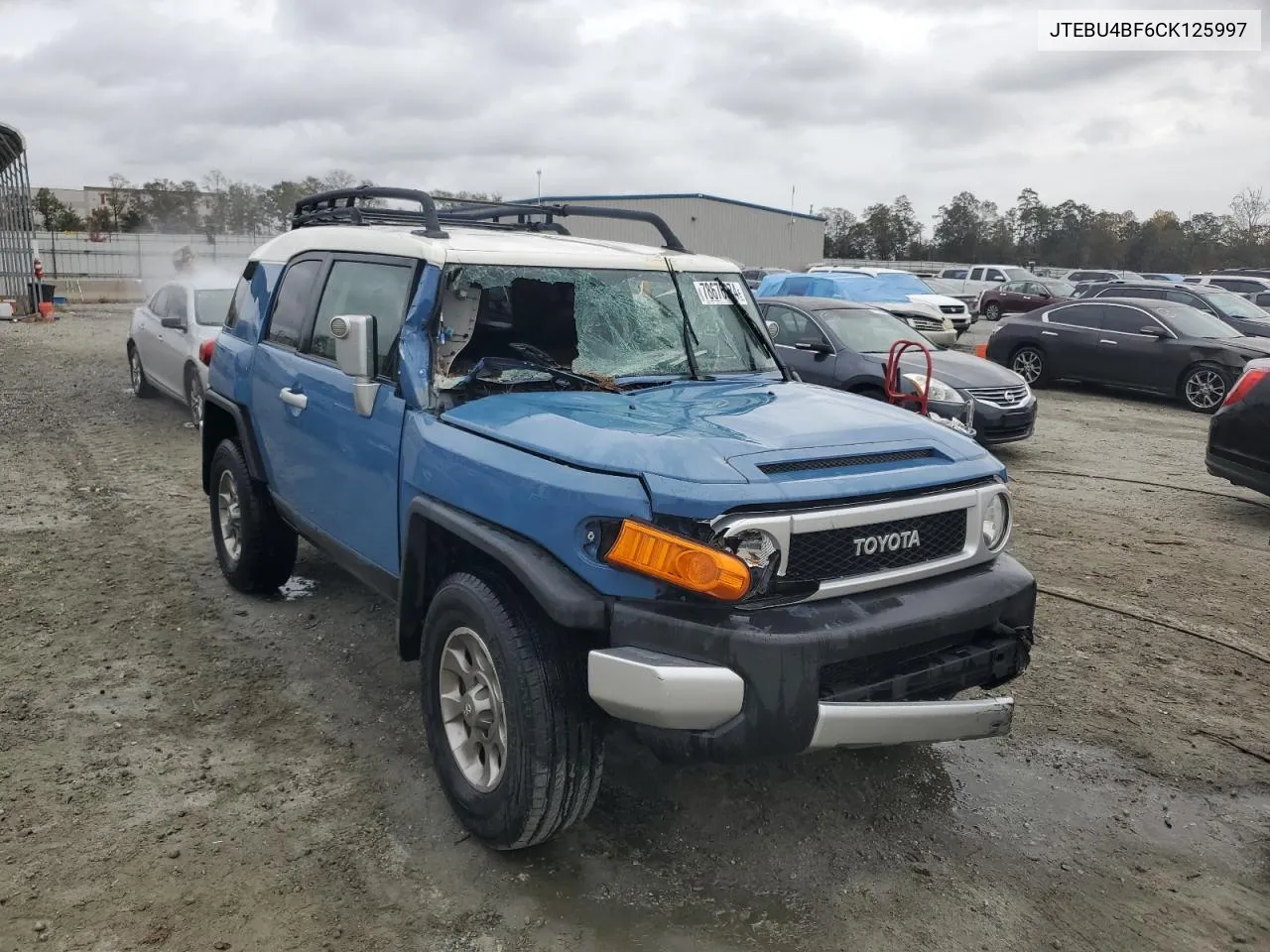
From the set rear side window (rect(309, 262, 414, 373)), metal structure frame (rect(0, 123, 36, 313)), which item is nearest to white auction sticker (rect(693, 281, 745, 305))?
rear side window (rect(309, 262, 414, 373))

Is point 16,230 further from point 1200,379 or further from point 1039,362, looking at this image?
point 1200,379

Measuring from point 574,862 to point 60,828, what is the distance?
69.8 inches

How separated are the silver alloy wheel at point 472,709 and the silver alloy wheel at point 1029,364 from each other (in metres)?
14.3

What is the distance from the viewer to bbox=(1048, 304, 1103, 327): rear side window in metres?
15.3

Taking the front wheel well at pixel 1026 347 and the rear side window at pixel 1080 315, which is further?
the front wheel well at pixel 1026 347

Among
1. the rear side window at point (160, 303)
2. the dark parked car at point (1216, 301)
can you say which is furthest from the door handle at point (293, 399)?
the dark parked car at point (1216, 301)

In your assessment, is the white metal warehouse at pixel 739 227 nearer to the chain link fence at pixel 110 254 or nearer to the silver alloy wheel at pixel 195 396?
the chain link fence at pixel 110 254

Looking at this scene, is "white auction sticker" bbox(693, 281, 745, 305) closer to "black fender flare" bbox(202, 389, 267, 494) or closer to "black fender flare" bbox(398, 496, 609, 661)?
"black fender flare" bbox(398, 496, 609, 661)

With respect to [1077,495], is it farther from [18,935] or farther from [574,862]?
[18,935]

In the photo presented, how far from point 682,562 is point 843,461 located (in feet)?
2.34

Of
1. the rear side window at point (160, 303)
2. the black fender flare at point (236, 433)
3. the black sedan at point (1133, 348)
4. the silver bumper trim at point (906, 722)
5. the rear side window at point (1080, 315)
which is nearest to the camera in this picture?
the silver bumper trim at point (906, 722)

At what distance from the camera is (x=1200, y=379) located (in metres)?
14.0

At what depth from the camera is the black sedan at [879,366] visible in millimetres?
9836

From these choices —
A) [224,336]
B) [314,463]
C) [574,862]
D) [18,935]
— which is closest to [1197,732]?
[574,862]
